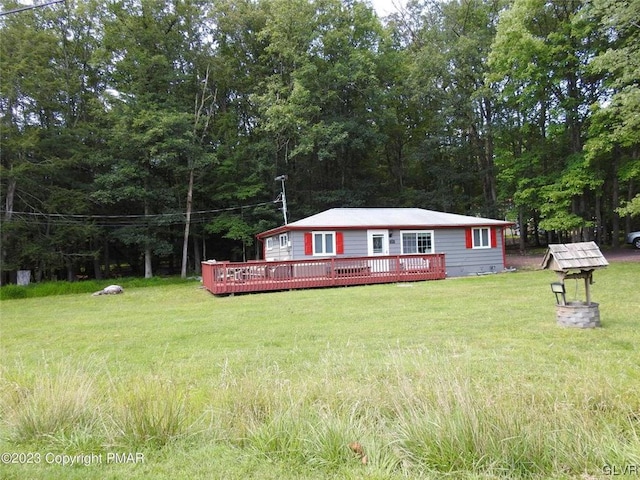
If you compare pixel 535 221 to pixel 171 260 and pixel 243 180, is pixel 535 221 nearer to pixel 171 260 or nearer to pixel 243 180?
pixel 243 180

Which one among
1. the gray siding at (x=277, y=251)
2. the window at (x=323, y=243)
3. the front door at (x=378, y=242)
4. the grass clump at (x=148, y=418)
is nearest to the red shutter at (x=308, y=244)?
the window at (x=323, y=243)

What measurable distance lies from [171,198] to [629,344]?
72.2 feet

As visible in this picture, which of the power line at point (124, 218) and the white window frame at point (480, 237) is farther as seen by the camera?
the power line at point (124, 218)

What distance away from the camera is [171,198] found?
73.9ft

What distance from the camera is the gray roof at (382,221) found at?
16.0 metres

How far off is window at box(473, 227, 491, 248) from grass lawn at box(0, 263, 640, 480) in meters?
12.6

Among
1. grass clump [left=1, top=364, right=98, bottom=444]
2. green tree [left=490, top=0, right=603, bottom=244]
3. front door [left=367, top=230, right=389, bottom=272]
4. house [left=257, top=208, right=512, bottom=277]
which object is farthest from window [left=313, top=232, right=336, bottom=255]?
grass clump [left=1, top=364, right=98, bottom=444]

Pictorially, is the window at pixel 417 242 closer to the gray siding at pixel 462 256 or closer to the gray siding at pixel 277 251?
the gray siding at pixel 462 256

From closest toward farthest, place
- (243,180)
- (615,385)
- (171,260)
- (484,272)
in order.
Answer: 1. (615,385)
2. (484,272)
3. (243,180)
4. (171,260)

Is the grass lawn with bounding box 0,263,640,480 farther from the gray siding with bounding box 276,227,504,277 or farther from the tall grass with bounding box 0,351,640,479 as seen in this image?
the gray siding with bounding box 276,227,504,277

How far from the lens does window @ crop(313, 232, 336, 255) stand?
621 inches

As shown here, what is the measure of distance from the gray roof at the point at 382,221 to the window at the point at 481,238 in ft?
1.21

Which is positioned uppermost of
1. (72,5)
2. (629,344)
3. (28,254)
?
(72,5)

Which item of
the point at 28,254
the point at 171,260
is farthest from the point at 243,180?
the point at 28,254
